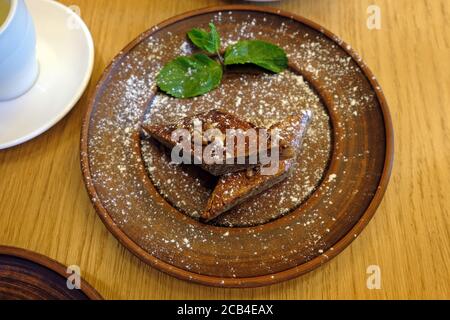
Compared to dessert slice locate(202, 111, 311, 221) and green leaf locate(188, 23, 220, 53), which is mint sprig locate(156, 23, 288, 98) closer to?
green leaf locate(188, 23, 220, 53)

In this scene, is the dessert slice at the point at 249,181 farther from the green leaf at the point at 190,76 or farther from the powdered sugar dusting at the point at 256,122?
the green leaf at the point at 190,76

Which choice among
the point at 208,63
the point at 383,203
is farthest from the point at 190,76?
the point at 383,203

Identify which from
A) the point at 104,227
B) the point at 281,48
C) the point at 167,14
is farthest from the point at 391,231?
the point at 167,14

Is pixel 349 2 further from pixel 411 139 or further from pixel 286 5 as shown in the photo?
pixel 411 139

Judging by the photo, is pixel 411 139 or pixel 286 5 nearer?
pixel 411 139

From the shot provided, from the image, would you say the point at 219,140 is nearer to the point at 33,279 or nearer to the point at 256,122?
the point at 256,122

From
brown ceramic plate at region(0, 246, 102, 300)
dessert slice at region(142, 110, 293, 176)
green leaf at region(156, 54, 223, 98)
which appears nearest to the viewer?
brown ceramic plate at region(0, 246, 102, 300)

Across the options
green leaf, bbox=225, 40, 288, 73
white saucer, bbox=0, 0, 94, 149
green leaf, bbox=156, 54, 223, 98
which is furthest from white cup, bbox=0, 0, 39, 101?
green leaf, bbox=225, 40, 288, 73
